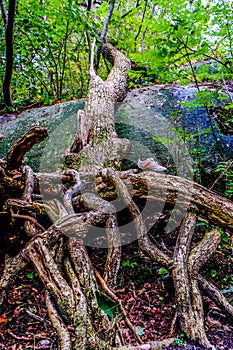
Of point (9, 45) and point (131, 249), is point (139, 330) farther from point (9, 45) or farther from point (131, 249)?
point (9, 45)

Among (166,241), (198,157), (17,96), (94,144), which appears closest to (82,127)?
(94,144)

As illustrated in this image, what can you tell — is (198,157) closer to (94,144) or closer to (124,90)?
(94,144)

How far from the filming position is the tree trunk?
1426 millimetres

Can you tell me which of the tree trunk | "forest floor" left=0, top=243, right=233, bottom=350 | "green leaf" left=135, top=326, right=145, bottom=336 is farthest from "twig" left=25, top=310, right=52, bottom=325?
"green leaf" left=135, top=326, right=145, bottom=336

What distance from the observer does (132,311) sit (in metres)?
1.86

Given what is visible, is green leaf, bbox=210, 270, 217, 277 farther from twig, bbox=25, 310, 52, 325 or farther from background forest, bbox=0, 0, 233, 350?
twig, bbox=25, 310, 52, 325

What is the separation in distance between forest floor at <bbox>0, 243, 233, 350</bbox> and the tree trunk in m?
0.12

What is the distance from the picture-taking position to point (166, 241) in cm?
254

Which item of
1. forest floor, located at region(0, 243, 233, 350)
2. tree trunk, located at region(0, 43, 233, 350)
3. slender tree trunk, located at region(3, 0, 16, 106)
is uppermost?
slender tree trunk, located at region(3, 0, 16, 106)

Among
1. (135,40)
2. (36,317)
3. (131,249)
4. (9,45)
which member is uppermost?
(135,40)

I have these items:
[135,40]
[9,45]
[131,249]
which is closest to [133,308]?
[131,249]

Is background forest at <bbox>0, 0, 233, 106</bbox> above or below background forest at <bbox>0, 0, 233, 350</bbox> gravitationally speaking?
above

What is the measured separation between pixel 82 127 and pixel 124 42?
4499mm

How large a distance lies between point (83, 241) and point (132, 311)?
2.37 feet
